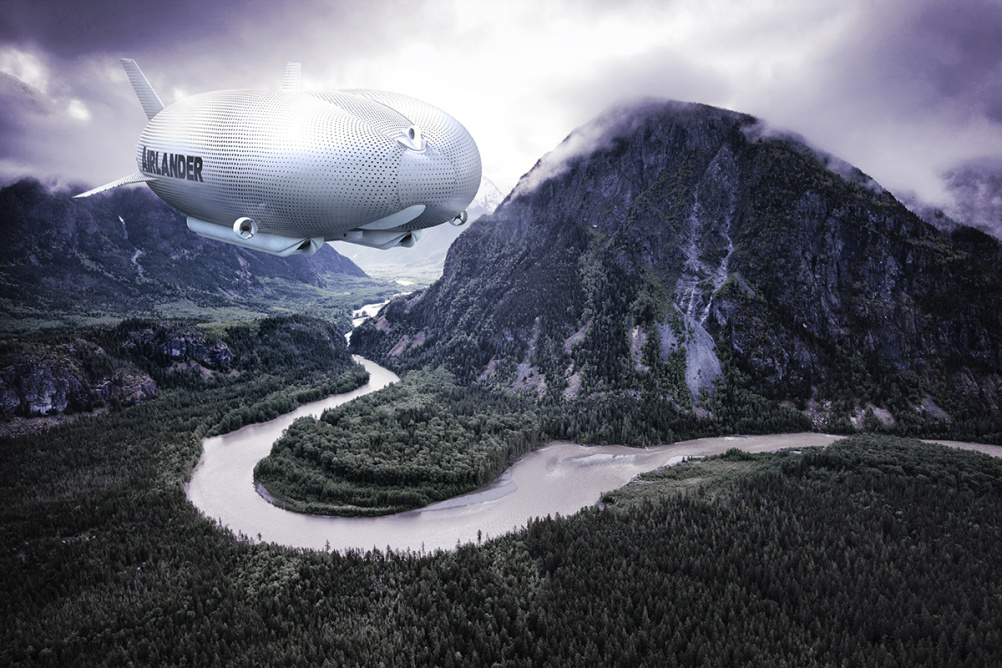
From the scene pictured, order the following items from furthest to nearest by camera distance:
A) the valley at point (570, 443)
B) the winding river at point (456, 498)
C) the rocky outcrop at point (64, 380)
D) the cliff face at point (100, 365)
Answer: the cliff face at point (100, 365), the rocky outcrop at point (64, 380), the winding river at point (456, 498), the valley at point (570, 443)

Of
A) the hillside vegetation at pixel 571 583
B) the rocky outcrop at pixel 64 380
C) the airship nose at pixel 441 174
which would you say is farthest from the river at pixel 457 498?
the airship nose at pixel 441 174

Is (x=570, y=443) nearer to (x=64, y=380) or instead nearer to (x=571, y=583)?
(x=571, y=583)

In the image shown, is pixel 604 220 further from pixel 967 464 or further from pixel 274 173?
pixel 274 173

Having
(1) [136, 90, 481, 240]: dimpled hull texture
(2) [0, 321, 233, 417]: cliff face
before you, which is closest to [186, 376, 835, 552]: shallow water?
(2) [0, 321, 233, 417]: cliff face

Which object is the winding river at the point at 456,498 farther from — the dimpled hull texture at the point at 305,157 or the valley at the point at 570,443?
the dimpled hull texture at the point at 305,157

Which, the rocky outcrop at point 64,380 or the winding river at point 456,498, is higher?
the rocky outcrop at point 64,380

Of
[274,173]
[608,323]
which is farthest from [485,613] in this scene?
[608,323]

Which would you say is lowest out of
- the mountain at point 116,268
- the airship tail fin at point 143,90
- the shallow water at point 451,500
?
the shallow water at point 451,500

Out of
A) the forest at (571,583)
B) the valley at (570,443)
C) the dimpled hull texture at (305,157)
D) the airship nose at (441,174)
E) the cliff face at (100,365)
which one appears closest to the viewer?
the dimpled hull texture at (305,157)
